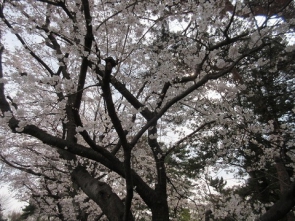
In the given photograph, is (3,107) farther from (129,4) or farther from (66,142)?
(129,4)

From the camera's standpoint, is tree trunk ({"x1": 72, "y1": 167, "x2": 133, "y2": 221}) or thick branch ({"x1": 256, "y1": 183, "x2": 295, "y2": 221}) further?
tree trunk ({"x1": 72, "y1": 167, "x2": 133, "y2": 221})

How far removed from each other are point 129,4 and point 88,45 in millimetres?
1126

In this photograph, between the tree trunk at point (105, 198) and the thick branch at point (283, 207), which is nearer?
the thick branch at point (283, 207)

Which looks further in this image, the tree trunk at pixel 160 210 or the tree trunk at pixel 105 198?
the tree trunk at pixel 160 210

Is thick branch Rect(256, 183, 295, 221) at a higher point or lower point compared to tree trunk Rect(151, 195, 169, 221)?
lower

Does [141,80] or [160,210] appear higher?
[141,80]

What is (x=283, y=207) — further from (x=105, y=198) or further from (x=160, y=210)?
(x=105, y=198)

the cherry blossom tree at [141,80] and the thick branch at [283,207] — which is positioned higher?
the cherry blossom tree at [141,80]

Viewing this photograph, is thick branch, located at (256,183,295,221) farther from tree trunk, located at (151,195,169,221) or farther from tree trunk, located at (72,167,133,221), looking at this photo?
tree trunk, located at (72,167,133,221)

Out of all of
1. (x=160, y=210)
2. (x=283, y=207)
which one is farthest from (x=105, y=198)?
(x=283, y=207)

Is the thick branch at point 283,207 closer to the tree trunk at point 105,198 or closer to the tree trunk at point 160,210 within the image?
the tree trunk at point 160,210

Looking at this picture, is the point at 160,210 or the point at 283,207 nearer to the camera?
the point at 283,207

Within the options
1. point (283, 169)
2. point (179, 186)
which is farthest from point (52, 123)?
point (283, 169)

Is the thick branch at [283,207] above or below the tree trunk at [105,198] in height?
below
